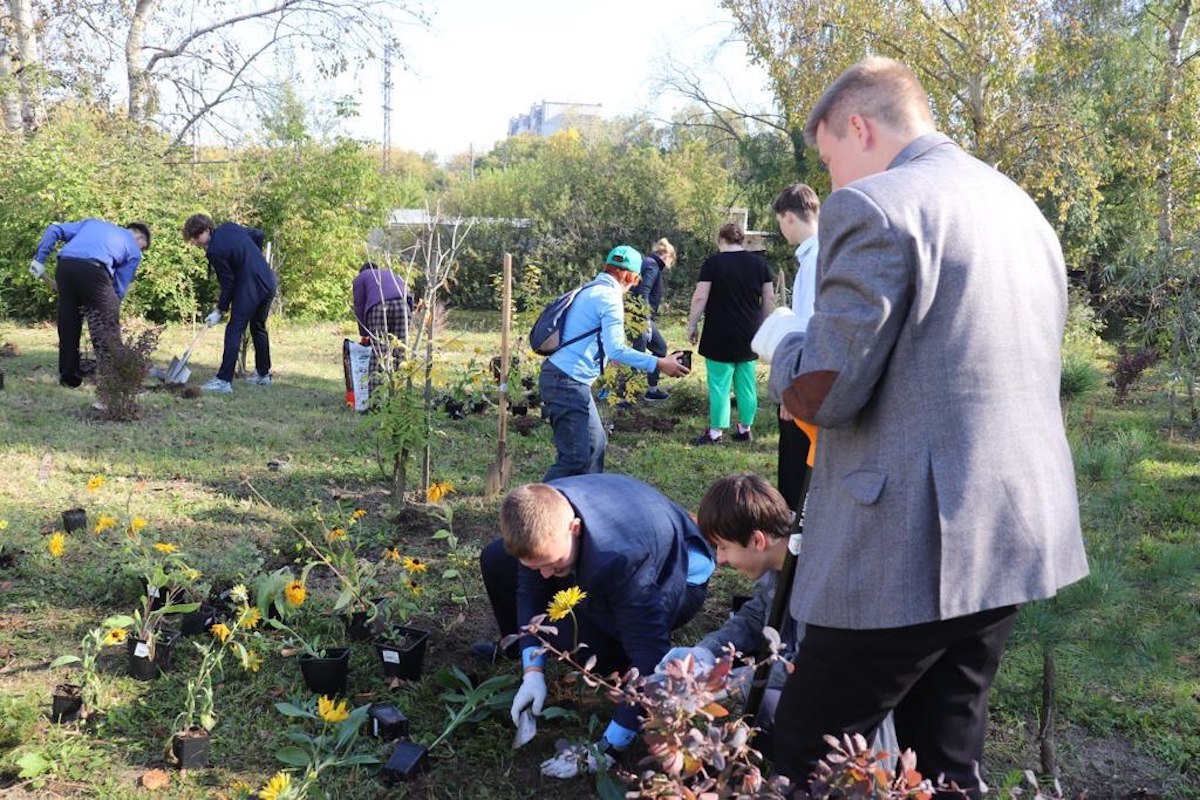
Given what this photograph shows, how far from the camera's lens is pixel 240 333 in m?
8.23

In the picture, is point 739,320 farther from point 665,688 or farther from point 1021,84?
point 1021,84

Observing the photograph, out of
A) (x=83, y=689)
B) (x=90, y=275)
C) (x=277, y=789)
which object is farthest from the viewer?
(x=90, y=275)

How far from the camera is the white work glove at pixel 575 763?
259 cm

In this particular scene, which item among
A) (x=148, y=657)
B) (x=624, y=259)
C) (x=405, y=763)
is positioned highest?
(x=624, y=259)

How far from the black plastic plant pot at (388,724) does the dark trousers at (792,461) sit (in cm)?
203

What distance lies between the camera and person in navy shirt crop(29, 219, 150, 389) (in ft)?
24.2

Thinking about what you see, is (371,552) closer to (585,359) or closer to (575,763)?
(585,359)

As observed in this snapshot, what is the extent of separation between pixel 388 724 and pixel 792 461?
226cm

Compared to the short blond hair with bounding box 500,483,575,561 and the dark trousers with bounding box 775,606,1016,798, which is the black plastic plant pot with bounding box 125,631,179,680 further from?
the dark trousers with bounding box 775,606,1016,798

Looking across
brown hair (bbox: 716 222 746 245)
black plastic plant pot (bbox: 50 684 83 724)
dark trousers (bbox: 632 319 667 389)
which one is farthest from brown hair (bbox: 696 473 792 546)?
dark trousers (bbox: 632 319 667 389)

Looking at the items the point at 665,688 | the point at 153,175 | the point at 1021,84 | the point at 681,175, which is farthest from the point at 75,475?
the point at 681,175

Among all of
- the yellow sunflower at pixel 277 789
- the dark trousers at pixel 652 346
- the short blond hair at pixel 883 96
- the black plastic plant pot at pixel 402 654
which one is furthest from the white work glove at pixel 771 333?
the dark trousers at pixel 652 346

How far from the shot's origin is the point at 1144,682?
3.49 m

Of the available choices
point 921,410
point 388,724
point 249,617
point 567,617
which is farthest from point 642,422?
point 921,410
